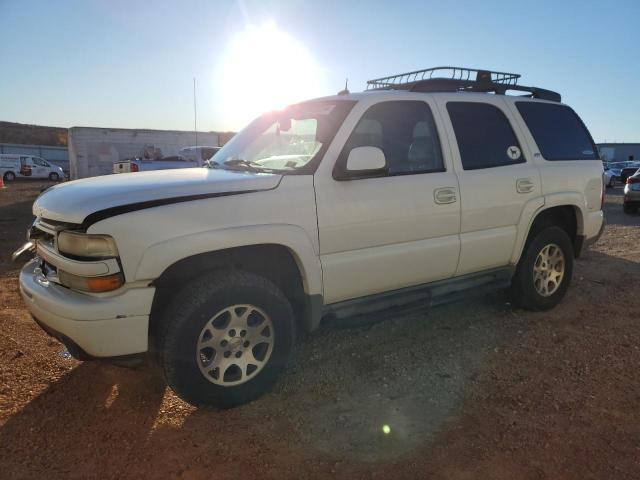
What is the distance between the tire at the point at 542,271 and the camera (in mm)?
4426

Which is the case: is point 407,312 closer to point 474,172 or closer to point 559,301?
point 474,172

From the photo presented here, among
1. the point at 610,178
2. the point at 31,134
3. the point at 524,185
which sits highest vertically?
the point at 31,134

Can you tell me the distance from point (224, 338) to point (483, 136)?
269cm

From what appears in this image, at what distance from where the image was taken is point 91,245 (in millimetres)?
2525

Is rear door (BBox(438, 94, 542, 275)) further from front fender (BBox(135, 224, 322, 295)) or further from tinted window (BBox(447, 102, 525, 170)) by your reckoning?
front fender (BBox(135, 224, 322, 295))

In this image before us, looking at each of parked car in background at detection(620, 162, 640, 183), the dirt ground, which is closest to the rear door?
the dirt ground

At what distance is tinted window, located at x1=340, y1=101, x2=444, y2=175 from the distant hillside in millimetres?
68729

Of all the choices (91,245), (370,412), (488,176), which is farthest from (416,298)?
(91,245)

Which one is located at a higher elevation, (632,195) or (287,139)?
(287,139)

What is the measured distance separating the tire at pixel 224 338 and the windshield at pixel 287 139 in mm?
852

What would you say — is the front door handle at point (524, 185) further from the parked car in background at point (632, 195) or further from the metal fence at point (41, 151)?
the metal fence at point (41, 151)

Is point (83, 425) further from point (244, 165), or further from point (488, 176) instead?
point (488, 176)

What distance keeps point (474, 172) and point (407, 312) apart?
4.09 ft

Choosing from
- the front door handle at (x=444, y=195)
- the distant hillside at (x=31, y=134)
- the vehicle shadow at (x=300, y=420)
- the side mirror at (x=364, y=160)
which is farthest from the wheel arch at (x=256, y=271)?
the distant hillside at (x=31, y=134)
